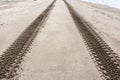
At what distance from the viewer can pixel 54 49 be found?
846cm

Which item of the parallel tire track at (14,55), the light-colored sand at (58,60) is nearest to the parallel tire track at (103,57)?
the light-colored sand at (58,60)

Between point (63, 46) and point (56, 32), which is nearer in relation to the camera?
point (63, 46)

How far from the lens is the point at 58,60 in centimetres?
721

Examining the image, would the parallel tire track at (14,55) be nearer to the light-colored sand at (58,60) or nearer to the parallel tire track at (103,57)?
the light-colored sand at (58,60)

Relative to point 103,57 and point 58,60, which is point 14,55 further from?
point 103,57

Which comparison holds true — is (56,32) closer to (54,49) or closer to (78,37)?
(78,37)

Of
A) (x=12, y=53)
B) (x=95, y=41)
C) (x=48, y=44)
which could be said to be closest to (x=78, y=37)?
(x=95, y=41)

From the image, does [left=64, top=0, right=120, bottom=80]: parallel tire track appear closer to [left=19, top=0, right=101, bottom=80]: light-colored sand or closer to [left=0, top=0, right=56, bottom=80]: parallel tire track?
[left=19, top=0, right=101, bottom=80]: light-colored sand

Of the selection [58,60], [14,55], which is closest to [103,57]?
[58,60]

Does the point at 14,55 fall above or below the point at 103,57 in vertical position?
above

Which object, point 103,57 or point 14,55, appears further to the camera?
point 14,55

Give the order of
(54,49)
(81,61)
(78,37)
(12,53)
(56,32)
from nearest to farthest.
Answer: (81,61)
(12,53)
(54,49)
(78,37)
(56,32)

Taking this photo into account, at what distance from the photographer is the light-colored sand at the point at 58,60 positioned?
6070mm

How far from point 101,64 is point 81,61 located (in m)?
0.72
